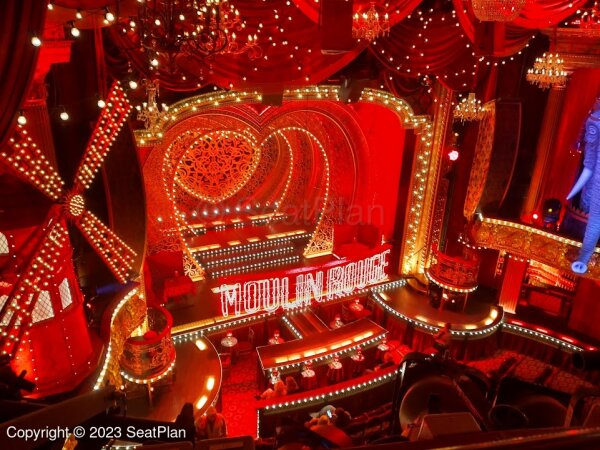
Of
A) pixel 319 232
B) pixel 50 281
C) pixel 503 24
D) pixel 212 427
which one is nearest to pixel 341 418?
pixel 212 427

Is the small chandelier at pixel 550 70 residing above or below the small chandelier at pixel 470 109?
above

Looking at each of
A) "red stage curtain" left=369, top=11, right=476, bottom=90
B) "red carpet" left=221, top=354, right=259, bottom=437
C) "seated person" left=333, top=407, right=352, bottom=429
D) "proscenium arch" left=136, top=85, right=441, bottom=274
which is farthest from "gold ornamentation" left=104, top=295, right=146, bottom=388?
"red stage curtain" left=369, top=11, right=476, bottom=90

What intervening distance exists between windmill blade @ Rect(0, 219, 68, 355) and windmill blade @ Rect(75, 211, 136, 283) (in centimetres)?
56

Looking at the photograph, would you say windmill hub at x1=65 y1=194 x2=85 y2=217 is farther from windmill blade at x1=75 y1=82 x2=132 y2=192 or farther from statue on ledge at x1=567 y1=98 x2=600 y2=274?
statue on ledge at x1=567 y1=98 x2=600 y2=274

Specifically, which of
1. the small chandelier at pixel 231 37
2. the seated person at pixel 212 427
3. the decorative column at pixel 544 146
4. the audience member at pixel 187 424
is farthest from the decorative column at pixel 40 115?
the decorative column at pixel 544 146

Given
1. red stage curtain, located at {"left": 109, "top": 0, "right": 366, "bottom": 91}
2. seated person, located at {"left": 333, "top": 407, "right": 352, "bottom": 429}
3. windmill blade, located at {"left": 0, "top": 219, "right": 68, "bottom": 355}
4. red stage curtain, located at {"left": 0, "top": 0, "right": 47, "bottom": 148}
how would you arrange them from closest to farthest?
red stage curtain, located at {"left": 0, "top": 0, "right": 47, "bottom": 148} → windmill blade, located at {"left": 0, "top": 219, "right": 68, "bottom": 355} → red stage curtain, located at {"left": 109, "top": 0, "right": 366, "bottom": 91} → seated person, located at {"left": 333, "top": 407, "right": 352, "bottom": 429}

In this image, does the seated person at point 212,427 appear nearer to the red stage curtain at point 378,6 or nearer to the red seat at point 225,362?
the red seat at point 225,362

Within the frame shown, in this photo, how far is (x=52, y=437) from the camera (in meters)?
1.66

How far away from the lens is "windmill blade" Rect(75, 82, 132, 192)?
19.4 feet

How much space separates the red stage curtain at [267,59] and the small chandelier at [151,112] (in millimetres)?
741

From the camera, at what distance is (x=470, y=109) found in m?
9.81

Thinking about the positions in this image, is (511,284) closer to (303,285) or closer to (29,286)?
(303,285)

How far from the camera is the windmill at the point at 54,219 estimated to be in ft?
15.9

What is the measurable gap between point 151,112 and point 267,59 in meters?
2.40
